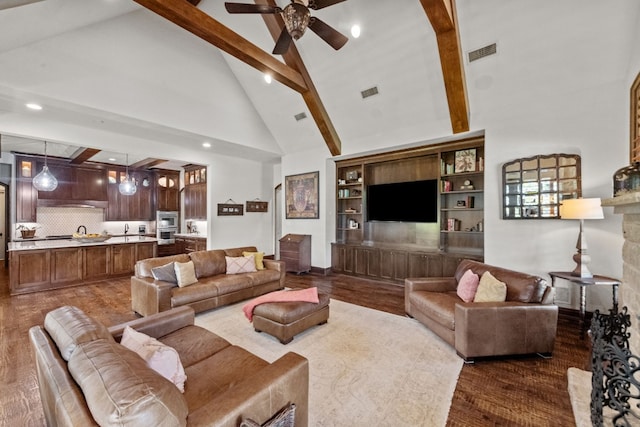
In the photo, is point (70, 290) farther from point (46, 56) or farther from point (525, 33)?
point (525, 33)

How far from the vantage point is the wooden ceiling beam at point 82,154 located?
5.77 m

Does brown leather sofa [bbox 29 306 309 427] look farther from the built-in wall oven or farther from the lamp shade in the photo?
the built-in wall oven

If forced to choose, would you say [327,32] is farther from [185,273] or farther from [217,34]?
[185,273]

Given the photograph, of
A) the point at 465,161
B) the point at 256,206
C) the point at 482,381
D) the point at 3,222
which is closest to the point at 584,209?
the point at 465,161

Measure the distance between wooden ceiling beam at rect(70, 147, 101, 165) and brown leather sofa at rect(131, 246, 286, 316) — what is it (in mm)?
3391

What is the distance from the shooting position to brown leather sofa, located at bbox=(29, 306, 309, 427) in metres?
0.94

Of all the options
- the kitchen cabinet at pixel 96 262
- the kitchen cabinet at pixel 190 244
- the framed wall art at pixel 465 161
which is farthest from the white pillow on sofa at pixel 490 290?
the kitchen cabinet at pixel 96 262

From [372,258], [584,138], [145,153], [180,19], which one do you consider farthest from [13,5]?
[584,138]

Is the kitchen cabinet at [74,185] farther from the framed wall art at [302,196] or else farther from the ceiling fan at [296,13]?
the ceiling fan at [296,13]

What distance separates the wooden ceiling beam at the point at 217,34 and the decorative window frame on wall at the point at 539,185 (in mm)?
3721

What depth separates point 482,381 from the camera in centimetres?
233

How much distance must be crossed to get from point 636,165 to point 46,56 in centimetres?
621

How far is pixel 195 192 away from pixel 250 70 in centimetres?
390

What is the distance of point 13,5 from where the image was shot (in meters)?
2.32
